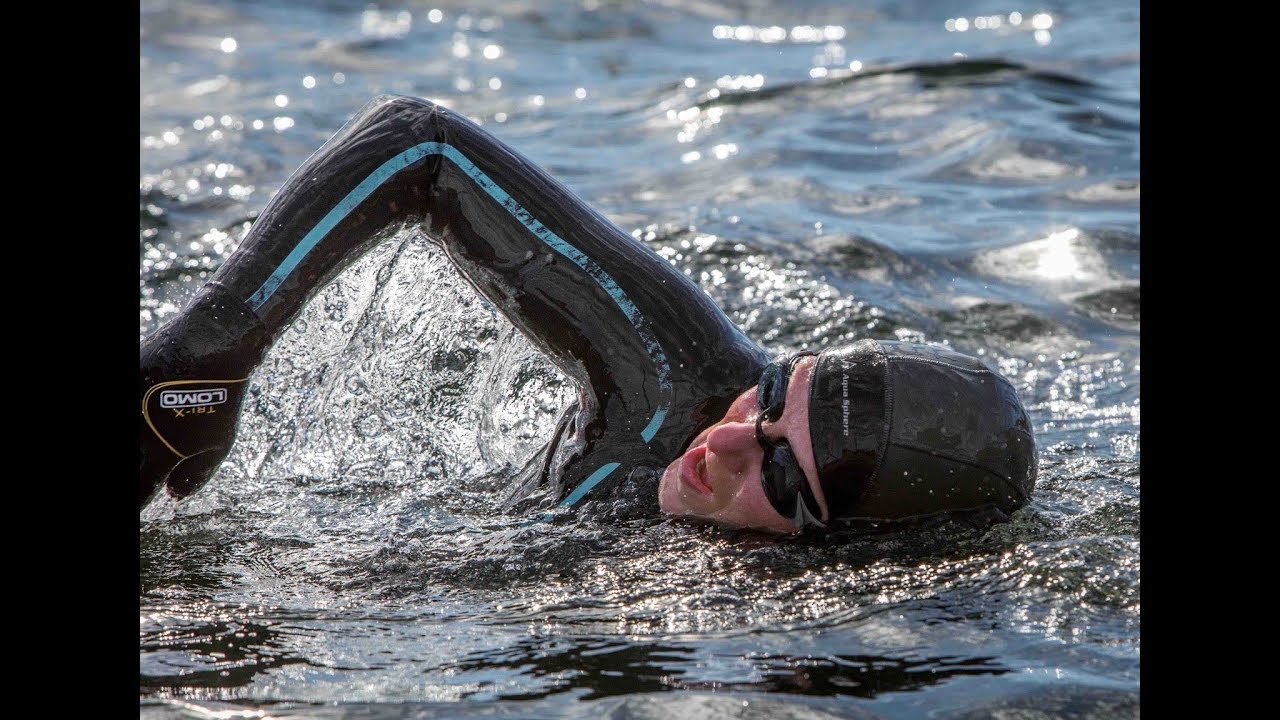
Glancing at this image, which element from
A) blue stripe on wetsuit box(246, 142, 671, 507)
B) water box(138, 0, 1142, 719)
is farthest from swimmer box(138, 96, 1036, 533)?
water box(138, 0, 1142, 719)

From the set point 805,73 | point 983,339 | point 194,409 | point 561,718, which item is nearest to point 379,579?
point 194,409

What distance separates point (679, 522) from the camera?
410 centimetres

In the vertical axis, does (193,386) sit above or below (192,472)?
above

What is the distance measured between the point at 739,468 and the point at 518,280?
2.83ft

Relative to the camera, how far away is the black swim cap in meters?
3.77

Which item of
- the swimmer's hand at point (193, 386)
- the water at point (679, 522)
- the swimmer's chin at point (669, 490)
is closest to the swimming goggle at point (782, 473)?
the water at point (679, 522)

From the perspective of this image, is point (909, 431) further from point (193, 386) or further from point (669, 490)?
point (193, 386)

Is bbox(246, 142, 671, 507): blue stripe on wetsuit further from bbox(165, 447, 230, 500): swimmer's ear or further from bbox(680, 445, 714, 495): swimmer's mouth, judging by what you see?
bbox(165, 447, 230, 500): swimmer's ear

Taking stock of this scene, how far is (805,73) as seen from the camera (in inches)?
508

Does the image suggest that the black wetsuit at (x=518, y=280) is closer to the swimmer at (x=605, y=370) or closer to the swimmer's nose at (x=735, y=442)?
the swimmer at (x=605, y=370)

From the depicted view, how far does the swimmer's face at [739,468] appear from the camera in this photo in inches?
151

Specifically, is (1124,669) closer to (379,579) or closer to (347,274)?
(379,579)

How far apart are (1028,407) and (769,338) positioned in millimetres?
1299

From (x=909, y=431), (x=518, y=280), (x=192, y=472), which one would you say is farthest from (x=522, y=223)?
(x=909, y=431)
